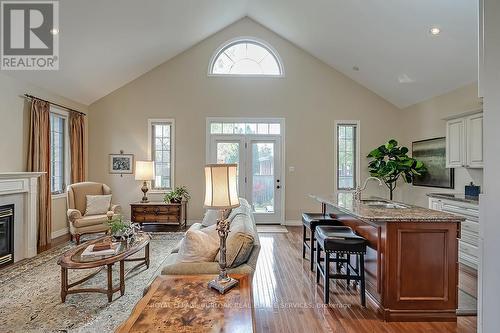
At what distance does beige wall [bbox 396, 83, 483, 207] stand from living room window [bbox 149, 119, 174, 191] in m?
5.33

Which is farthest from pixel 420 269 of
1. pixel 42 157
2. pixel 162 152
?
pixel 42 157

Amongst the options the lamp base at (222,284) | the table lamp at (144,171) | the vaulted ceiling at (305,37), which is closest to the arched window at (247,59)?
the vaulted ceiling at (305,37)

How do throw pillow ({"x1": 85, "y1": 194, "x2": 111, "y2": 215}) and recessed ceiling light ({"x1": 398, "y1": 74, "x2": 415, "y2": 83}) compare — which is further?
recessed ceiling light ({"x1": 398, "y1": 74, "x2": 415, "y2": 83})

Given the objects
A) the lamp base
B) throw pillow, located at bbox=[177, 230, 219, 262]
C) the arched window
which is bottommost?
the lamp base

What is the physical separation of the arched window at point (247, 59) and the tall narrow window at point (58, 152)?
333 centimetres

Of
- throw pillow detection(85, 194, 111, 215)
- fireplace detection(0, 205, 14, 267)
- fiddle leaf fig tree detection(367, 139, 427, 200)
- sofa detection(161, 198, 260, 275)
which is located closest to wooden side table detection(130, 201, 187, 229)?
throw pillow detection(85, 194, 111, 215)

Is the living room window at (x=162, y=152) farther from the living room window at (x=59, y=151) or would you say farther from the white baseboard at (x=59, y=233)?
the white baseboard at (x=59, y=233)

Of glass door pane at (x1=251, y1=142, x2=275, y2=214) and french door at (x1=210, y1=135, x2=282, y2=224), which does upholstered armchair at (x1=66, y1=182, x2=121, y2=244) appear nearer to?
french door at (x1=210, y1=135, x2=282, y2=224)

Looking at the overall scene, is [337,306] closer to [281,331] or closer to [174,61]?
[281,331]

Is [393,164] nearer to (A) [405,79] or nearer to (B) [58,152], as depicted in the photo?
(A) [405,79]

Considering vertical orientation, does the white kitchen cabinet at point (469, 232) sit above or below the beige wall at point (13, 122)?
below

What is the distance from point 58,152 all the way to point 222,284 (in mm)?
5227

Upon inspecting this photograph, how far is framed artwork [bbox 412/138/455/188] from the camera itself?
4.82m

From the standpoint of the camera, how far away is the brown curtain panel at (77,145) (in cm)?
547
